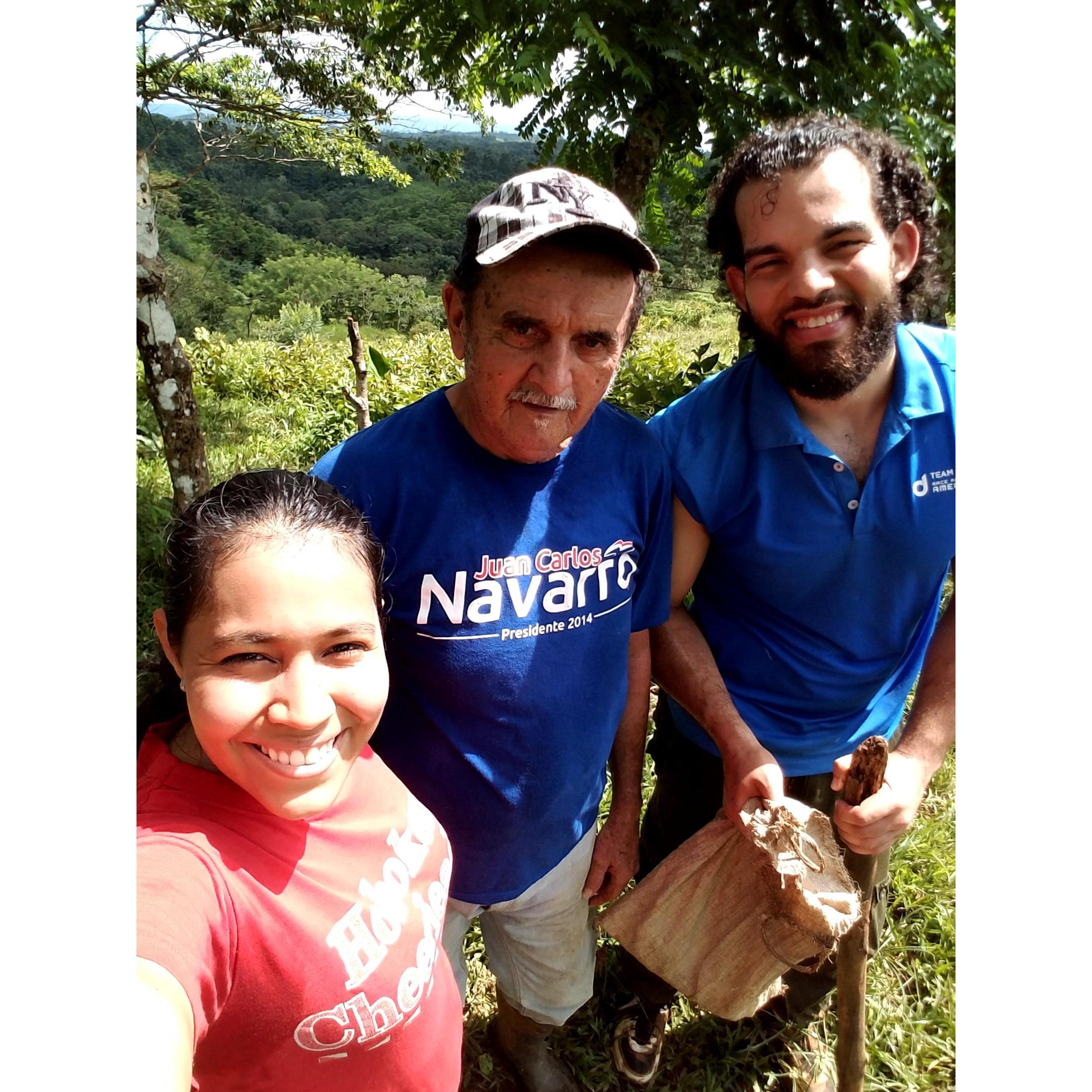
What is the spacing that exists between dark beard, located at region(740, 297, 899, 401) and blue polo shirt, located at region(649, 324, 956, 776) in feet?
0.16

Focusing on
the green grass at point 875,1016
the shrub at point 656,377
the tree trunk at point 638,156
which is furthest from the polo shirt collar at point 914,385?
the shrub at point 656,377

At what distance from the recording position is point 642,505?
1620 mm

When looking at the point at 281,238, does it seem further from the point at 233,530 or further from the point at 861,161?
the point at 233,530

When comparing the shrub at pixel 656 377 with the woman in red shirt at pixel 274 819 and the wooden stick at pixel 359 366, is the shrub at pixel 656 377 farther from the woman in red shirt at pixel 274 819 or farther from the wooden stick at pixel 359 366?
the woman in red shirt at pixel 274 819

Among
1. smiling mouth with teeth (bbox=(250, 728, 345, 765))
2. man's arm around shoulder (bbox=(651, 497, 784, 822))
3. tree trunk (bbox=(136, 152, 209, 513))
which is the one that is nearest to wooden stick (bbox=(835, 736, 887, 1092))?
man's arm around shoulder (bbox=(651, 497, 784, 822))

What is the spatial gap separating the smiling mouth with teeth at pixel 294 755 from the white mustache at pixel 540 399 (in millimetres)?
671

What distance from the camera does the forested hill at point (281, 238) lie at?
55.1 ft

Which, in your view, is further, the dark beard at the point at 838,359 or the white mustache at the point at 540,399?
the dark beard at the point at 838,359

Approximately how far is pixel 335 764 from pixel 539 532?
1.87 ft

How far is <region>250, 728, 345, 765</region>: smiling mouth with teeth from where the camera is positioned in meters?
1.00

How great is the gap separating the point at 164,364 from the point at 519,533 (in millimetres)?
2768

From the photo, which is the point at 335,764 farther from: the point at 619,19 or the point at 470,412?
the point at 619,19

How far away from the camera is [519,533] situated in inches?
56.7

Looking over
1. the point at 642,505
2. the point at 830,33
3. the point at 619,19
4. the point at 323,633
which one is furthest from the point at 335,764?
the point at 830,33
